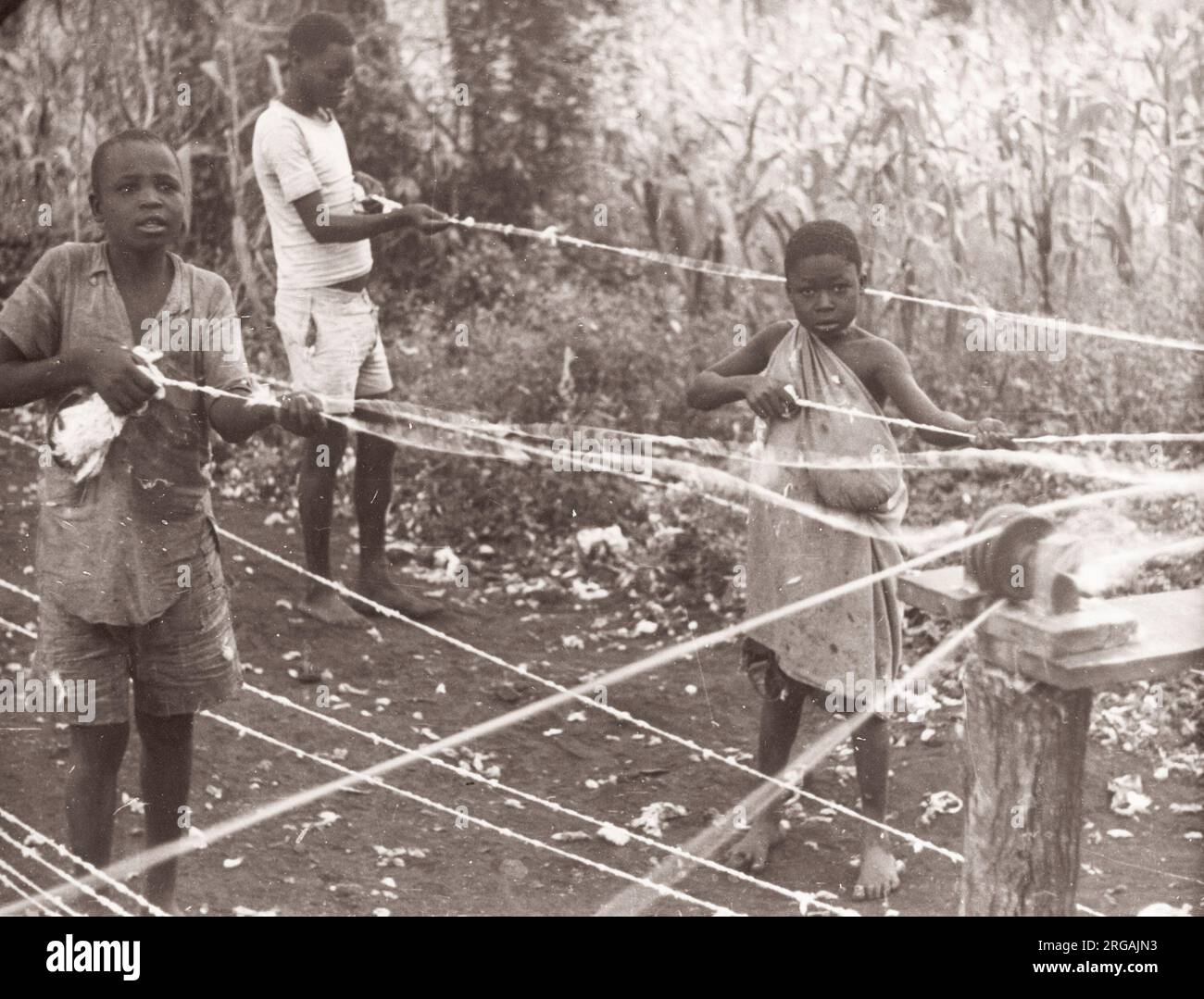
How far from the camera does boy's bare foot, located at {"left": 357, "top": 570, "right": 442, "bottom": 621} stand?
3223 millimetres

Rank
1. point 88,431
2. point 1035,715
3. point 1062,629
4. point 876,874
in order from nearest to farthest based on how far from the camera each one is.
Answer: point 1062,629 → point 1035,715 → point 88,431 → point 876,874

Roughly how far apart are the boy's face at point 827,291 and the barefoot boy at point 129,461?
1008 mm

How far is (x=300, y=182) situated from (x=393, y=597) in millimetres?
923

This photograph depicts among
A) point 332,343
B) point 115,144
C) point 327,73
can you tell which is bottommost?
point 332,343

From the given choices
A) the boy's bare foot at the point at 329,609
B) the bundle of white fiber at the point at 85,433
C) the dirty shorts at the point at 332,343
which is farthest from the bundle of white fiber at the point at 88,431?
the boy's bare foot at the point at 329,609

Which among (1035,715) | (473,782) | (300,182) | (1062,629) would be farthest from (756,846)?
(300,182)

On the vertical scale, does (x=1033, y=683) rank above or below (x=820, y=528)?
below

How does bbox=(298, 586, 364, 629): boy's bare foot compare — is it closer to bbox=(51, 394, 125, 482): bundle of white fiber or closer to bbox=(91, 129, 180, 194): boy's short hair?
bbox=(51, 394, 125, 482): bundle of white fiber

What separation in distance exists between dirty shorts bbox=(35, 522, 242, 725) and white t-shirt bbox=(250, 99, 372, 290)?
0.69 meters

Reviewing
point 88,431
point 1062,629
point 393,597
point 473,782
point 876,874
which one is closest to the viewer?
point 1062,629

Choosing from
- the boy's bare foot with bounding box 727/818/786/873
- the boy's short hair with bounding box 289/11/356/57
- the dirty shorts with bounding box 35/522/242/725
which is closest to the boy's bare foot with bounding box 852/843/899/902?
the boy's bare foot with bounding box 727/818/786/873

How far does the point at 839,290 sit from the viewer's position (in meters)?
2.96

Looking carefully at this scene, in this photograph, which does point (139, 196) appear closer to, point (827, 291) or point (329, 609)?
point (329, 609)

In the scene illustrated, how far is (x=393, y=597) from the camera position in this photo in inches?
127
